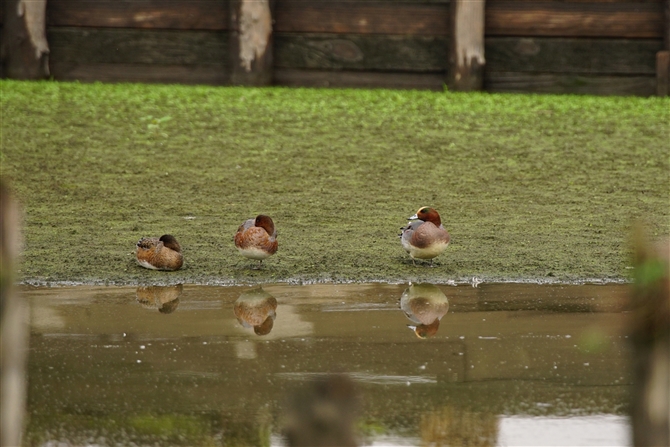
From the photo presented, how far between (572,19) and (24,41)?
604cm

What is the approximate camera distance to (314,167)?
10.5 meters

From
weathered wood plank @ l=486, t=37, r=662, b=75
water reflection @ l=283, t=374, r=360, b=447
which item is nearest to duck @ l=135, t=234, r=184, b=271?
water reflection @ l=283, t=374, r=360, b=447

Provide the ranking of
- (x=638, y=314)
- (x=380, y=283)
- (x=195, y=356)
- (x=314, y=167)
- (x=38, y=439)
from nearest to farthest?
(x=638, y=314)
(x=38, y=439)
(x=195, y=356)
(x=380, y=283)
(x=314, y=167)

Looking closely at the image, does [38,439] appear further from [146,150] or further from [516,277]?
[146,150]

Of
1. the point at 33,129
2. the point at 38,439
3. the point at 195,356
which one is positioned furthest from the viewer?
the point at 33,129

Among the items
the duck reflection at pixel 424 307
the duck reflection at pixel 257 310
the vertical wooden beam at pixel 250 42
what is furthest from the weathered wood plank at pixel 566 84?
the duck reflection at pixel 257 310

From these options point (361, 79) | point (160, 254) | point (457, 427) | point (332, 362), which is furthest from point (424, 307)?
point (361, 79)

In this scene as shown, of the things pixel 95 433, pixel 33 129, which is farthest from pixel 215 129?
pixel 95 433

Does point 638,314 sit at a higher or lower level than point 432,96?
lower

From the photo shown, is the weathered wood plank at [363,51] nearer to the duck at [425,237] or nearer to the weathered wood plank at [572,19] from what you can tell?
the weathered wood plank at [572,19]

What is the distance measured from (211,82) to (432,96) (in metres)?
2.54

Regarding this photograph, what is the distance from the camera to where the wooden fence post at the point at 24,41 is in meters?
11.9

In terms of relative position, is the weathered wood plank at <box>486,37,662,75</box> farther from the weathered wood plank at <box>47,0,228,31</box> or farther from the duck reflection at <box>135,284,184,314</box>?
the duck reflection at <box>135,284,184,314</box>

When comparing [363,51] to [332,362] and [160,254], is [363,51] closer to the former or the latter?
[160,254]
